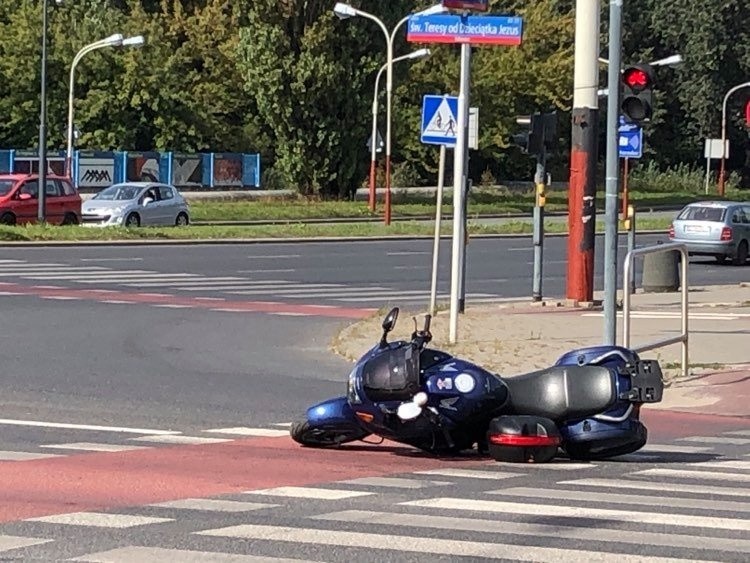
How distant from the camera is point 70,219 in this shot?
43.6 metres

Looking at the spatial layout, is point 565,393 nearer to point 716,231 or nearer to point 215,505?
point 215,505

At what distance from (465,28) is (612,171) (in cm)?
321

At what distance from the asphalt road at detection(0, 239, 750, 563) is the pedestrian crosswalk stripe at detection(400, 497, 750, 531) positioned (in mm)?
16

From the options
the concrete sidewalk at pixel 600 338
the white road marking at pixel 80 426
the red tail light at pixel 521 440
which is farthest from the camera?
the concrete sidewalk at pixel 600 338

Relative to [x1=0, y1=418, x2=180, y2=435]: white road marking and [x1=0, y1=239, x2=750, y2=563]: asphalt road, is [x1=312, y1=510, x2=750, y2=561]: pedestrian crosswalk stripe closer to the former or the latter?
[x1=0, y1=239, x2=750, y2=563]: asphalt road

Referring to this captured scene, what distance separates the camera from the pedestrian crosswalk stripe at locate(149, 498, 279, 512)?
338 inches

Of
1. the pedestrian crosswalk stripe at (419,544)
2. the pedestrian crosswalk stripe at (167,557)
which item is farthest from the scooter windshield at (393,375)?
the pedestrian crosswalk stripe at (167,557)

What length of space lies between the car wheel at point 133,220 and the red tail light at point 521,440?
34804mm

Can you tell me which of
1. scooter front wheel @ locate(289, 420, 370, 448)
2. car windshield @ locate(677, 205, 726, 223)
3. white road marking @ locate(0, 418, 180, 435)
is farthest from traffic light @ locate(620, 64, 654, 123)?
car windshield @ locate(677, 205, 726, 223)

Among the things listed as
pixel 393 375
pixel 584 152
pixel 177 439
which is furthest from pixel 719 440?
pixel 584 152

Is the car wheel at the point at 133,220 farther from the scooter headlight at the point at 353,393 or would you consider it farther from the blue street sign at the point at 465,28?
the scooter headlight at the point at 353,393

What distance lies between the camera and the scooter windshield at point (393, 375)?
10.2 metres

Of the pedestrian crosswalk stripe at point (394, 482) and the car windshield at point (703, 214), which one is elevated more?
the car windshield at point (703, 214)

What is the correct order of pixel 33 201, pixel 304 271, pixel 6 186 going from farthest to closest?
1. pixel 6 186
2. pixel 33 201
3. pixel 304 271
